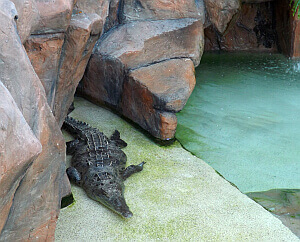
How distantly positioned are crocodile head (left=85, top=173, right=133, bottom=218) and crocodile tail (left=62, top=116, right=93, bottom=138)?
1.04m

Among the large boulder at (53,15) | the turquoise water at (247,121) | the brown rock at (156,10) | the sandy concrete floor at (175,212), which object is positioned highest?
the large boulder at (53,15)

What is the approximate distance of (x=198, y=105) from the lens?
5.74m

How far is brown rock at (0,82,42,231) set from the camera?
149 centimetres

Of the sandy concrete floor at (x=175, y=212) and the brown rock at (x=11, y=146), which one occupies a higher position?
the brown rock at (x=11, y=146)

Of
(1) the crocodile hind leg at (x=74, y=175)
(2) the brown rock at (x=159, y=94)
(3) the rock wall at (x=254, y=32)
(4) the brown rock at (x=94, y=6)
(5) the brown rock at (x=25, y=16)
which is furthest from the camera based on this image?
(3) the rock wall at (x=254, y=32)

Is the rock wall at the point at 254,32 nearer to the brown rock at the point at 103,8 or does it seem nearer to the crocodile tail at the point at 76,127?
the brown rock at the point at 103,8

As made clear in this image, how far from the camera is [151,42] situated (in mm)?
4926

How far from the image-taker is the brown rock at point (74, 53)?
322 cm

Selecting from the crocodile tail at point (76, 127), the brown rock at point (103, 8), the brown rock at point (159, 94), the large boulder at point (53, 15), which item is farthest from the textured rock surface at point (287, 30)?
the large boulder at point (53, 15)

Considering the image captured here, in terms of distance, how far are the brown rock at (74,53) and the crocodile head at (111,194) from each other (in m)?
0.73

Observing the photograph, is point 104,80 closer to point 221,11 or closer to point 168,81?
point 168,81

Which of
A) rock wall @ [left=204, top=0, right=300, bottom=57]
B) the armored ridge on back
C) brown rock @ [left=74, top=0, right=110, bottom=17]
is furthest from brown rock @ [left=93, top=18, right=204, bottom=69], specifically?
rock wall @ [left=204, top=0, right=300, bottom=57]

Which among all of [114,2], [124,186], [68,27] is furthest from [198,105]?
[68,27]

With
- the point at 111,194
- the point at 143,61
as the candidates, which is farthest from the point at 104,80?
the point at 111,194
